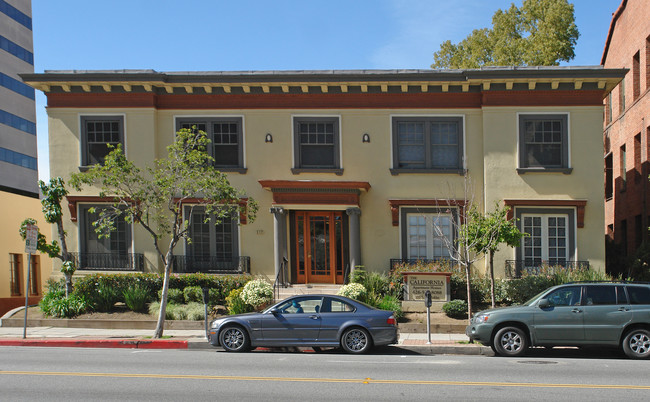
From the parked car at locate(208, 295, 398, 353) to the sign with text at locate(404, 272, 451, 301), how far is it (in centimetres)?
532

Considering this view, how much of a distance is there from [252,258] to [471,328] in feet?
29.7

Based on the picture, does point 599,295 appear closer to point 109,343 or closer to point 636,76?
point 109,343

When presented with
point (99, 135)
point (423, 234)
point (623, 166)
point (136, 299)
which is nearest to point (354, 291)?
point (423, 234)

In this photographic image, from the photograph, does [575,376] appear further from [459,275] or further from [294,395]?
[459,275]

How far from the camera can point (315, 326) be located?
541 inches

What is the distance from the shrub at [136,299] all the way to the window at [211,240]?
8.00ft

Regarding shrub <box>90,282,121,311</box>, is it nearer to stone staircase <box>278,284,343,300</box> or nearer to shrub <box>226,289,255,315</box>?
shrub <box>226,289,255,315</box>

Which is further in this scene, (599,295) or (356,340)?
(356,340)

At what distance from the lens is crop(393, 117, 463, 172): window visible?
2111 centimetres

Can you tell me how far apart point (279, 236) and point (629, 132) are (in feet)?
50.8

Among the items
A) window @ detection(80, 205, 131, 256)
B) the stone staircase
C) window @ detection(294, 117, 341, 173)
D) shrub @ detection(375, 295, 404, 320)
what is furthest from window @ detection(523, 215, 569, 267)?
window @ detection(80, 205, 131, 256)

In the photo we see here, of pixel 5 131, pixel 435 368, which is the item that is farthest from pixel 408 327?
pixel 5 131

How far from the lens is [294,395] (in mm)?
9320

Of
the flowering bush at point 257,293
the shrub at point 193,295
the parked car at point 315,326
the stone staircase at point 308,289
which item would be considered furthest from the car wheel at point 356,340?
the shrub at point 193,295
